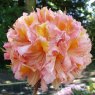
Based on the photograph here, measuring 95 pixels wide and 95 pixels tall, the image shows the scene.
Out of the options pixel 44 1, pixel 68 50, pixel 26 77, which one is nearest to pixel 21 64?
pixel 26 77

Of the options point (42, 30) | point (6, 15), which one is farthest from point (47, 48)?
point (6, 15)

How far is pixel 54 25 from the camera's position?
158 cm

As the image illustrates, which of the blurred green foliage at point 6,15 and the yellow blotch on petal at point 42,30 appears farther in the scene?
the blurred green foliage at point 6,15

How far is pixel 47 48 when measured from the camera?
1.55 m

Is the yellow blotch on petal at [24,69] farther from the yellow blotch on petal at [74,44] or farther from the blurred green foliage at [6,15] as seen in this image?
the blurred green foliage at [6,15]

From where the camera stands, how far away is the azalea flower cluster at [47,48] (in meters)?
1.55

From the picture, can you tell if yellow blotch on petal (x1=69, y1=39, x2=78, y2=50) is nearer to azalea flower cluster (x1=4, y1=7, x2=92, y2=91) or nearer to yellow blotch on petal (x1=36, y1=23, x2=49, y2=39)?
azalea flower cluster (x1=4, y1=7, x2=92, y2=91)

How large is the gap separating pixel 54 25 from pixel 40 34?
0.23ft

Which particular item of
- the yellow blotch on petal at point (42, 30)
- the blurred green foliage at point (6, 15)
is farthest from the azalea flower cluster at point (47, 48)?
the blurred green foliage at point (6, 15)

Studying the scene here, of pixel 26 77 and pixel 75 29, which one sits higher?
pixel 75 29

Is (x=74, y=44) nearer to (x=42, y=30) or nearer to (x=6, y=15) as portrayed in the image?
(x=42, y=30)

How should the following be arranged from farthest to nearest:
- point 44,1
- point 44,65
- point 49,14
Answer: point 44,1
point 49,14
point 44,65

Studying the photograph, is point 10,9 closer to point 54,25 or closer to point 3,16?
point 3,16

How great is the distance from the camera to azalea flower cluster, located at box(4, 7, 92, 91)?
5.10ft
